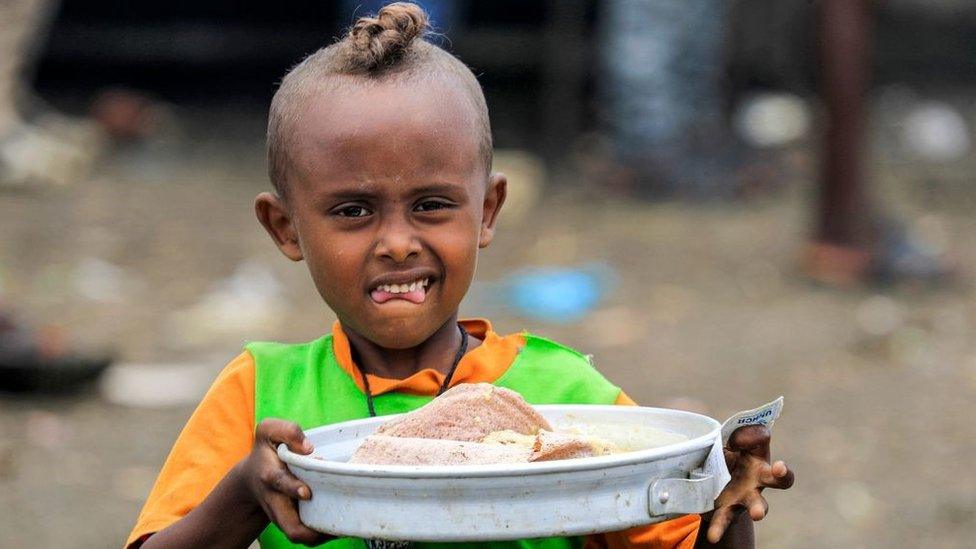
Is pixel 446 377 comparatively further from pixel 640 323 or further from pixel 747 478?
pixel 640 323

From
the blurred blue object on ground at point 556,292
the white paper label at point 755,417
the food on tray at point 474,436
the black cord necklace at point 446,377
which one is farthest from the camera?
the blurred blue object on ground at point 556,292

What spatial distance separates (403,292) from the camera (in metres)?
2.16

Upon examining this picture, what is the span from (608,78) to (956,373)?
5009 millimetres

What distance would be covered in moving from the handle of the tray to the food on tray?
114mm

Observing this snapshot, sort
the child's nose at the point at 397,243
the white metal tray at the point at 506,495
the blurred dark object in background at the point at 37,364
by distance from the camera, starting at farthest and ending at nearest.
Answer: the blurred dark object in background at the point at 37,364 < the child's nose at the point at 397,243 < the white metal tray at the point at 506,495

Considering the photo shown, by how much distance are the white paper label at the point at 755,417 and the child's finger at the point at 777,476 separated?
0.19ft

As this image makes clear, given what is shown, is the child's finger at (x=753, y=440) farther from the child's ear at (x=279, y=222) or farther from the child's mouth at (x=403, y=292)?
the child's ear at (x=279, y=222)

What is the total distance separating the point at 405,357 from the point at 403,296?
7.1 inches

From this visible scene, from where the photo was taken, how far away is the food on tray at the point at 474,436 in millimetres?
1810

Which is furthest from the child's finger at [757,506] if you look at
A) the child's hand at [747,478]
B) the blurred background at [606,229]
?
the blurred background at [606,229]

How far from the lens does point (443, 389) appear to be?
2264 millimetres

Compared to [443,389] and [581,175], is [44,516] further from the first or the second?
[581,175]

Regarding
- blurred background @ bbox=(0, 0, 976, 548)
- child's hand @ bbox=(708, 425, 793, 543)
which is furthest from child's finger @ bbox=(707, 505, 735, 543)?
blurred background @ bbox=(0, 0, 976, 548)

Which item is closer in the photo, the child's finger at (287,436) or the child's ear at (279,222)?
the child's finger at (287,436)
